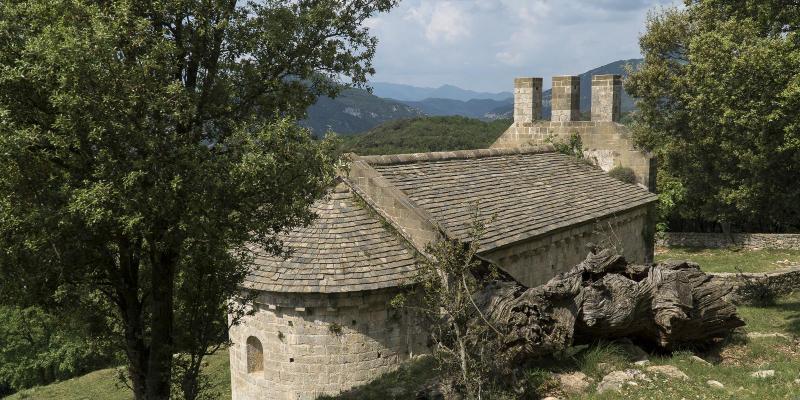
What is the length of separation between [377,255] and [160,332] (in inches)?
176

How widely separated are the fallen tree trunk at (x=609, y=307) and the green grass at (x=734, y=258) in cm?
1672

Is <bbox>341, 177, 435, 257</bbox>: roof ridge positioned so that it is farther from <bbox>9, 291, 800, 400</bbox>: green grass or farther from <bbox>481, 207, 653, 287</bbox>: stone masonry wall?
<bbox>9, 291, 800, 400</bbox>: green grass

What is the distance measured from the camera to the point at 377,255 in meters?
11.7

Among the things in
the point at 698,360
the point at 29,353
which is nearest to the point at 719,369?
the point at 698,360

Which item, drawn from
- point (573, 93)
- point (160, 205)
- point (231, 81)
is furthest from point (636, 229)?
point (160, 205)

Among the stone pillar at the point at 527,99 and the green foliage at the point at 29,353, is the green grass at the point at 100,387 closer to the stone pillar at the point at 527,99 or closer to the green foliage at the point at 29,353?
→ the green foliage at the point at 29,353

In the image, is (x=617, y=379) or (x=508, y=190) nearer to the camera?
(x=617, y=379)

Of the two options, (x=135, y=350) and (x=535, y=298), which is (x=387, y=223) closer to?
(x=535, y=298)

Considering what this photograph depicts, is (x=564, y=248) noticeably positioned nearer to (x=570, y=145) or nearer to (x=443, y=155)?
(x=443, y=155)

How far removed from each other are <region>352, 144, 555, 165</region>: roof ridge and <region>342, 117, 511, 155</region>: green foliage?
4707 cm

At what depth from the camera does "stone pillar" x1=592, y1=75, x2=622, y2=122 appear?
790 inches

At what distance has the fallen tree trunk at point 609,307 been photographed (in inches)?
345

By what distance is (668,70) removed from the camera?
2791 centimetres

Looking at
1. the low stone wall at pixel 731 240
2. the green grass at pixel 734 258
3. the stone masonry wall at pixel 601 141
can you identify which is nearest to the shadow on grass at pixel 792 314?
the stone masonry wall at pixel 601 141
